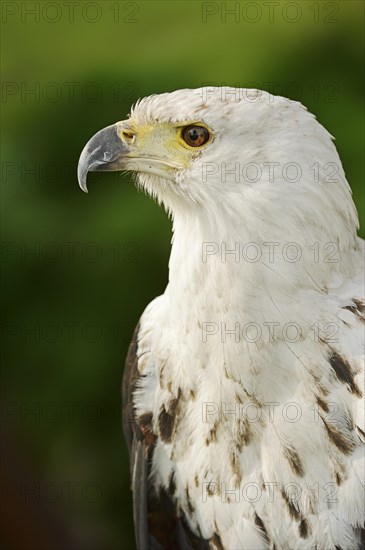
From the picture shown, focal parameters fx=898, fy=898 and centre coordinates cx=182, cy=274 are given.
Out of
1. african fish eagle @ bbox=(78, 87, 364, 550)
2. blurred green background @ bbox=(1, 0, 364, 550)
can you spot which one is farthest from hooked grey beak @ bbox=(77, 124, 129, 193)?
blurred green background @ bbox=(1, 0, 364, 550)

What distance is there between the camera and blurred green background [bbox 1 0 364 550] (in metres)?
5.07

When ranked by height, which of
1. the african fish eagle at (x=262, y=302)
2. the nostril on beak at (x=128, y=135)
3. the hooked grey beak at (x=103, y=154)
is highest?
the nostril on beak at (x=128, y=135)

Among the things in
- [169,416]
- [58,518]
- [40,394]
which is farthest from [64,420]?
[169,416]

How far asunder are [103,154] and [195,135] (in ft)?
1.21

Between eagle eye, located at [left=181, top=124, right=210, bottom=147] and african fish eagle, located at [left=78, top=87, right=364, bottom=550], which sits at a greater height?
eagle eye, located at [left=181, top=124, right=210, bottom=147]

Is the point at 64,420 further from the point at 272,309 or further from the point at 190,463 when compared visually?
the point at 272,309

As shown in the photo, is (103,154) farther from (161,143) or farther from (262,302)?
(262,302)

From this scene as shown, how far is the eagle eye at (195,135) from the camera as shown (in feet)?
10.2

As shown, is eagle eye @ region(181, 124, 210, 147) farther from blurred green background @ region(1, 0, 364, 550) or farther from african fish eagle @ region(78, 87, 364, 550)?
blurred green background @ region(1, 0, 364, 550)

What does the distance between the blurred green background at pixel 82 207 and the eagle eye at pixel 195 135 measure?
6.38 feet

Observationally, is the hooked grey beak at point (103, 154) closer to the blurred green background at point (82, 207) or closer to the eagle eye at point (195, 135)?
the eagle eye at point (195, 135)

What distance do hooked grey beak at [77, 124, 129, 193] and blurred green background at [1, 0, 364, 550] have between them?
1.79 m

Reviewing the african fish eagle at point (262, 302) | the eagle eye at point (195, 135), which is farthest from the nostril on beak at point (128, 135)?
the eagle eye at point (195, 135)

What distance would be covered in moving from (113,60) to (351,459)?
301cm
